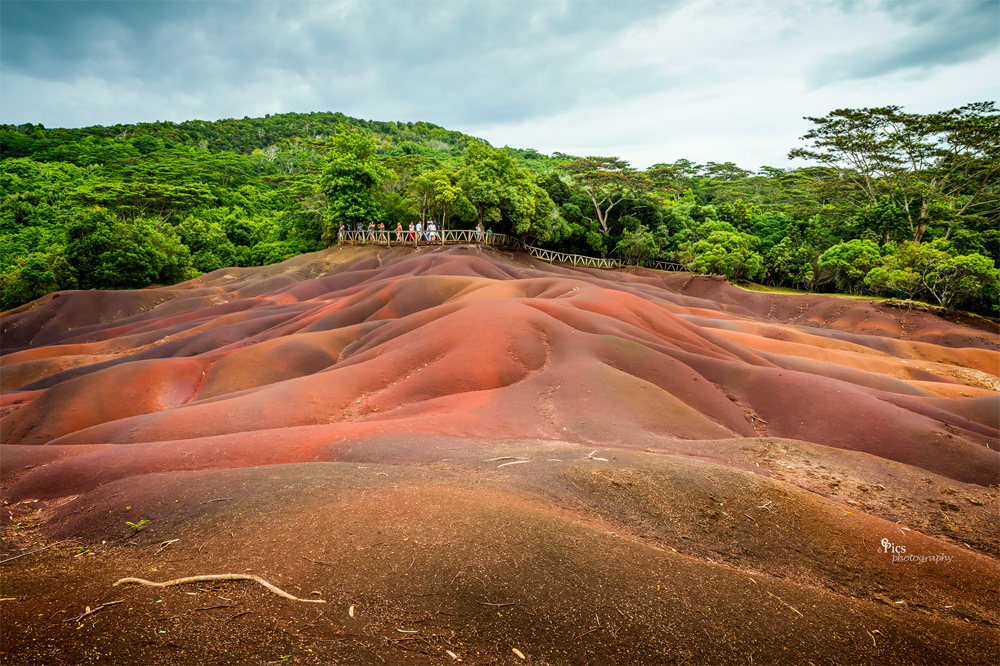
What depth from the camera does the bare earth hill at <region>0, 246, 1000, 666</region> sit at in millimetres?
4762

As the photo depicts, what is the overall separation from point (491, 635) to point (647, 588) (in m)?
1.94

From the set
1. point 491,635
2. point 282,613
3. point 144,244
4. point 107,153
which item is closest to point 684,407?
point 491,635

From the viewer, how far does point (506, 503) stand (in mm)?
7301

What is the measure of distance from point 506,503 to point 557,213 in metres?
53.5

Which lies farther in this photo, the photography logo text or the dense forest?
the dense forest

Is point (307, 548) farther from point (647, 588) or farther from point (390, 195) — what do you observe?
point (390, 195)

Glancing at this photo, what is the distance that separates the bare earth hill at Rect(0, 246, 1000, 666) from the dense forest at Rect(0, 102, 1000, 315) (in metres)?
23.4

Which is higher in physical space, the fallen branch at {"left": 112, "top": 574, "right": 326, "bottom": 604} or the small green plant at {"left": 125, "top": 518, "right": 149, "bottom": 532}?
the fallen branch at {"left": 112, "top": 574, "right": 326, "bottom": 604}

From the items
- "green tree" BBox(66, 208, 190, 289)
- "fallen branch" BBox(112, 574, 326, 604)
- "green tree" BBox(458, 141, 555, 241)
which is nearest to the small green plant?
"fallen branch" BBox(112, 574, 326, 604)

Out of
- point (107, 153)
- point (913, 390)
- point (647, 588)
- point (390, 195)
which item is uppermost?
point (107, 153)

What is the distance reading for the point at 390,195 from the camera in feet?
171

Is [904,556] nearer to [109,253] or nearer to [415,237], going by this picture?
[415,237]

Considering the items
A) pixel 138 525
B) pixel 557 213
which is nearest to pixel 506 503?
→ pixel 138 525

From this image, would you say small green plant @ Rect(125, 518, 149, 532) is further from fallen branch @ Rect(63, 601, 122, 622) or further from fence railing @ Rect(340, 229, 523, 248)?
fence railing @ Rect(340, 229, 523, 248)
